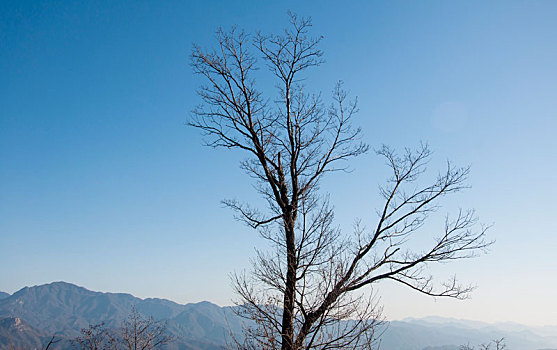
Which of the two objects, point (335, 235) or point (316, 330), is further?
point (335, 235)

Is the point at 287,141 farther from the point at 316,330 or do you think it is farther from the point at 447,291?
the point at 447,291

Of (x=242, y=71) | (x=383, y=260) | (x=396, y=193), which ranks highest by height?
(x=242, y=71)

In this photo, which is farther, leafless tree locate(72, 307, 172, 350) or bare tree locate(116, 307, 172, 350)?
bare tree locate(116, 307, 172, 350)

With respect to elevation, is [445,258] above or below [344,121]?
below

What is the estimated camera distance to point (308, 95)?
7895 millimetres

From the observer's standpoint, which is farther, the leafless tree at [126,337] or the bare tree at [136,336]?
the bare tree at [136,336]

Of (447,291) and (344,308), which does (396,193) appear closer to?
(447,291)

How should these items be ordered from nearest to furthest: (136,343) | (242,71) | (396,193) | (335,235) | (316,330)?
(316,330)
(335,235)
(396,193)
(242,71)
(136,343)

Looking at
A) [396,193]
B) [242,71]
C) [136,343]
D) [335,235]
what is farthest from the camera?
[136,343]

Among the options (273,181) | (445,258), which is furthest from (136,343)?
(445,258)

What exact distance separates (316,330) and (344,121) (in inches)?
165

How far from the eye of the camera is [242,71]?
8.02 meters

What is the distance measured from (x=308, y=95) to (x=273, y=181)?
6.69ft

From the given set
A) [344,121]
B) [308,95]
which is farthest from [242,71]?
[344,121]
